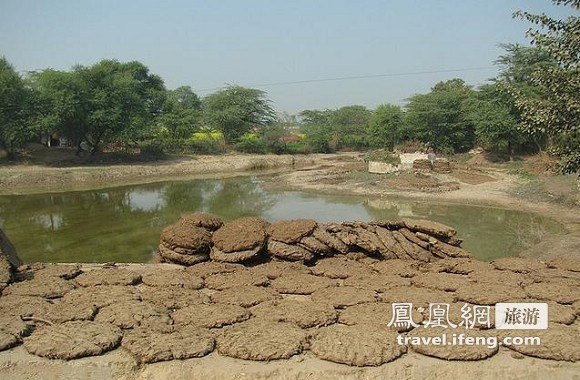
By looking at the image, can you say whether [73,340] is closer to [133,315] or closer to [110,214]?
[133,315]

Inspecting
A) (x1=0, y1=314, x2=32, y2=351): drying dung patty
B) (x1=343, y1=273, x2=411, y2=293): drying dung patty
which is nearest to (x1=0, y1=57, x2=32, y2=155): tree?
(x1=0, y1=314, x2=32, y2=351): drying dung patty

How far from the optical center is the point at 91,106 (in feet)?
102

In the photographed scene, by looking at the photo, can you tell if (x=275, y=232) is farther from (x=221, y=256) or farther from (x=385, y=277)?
(x=385, y=277)

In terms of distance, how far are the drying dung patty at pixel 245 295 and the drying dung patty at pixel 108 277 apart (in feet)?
4.10

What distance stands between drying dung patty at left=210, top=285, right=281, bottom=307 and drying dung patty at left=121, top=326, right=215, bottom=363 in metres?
0.85

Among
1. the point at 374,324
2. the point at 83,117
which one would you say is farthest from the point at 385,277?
the point at 83,117

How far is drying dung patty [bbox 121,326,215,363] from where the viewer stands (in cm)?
428

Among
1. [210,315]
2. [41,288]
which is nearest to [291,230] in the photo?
[210,315]

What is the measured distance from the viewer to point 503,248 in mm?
12320

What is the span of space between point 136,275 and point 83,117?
2686 centimetres

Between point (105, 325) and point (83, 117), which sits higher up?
point (83, 117)

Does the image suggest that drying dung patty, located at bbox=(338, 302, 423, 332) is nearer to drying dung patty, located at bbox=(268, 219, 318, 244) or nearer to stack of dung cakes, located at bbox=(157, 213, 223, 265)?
drying dung patty, located at bbox=(268, 219, 318, 244)

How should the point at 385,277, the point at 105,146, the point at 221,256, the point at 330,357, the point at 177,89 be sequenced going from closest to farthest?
the point at 330,357, the point at 385,277, the point at 221,256, the point at 105,146, the point at 177,89

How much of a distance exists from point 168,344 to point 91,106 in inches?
1175
